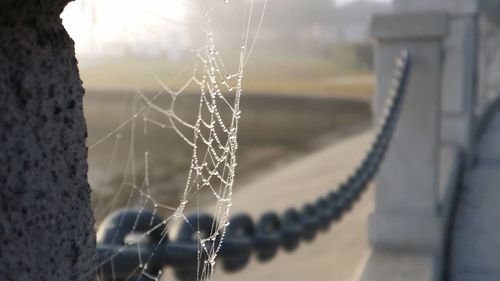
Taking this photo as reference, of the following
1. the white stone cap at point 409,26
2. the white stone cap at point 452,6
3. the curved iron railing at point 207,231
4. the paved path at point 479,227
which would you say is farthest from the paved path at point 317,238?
the white stone cap at point 452,6

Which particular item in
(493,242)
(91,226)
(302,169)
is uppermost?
(91,226)

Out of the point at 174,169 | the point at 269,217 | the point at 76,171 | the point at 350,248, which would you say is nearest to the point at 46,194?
the point at 76,171

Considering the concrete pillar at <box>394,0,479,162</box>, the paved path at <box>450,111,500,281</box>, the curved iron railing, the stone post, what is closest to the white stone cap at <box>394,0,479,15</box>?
the concrete pillar at <box>394,0,479,162</box>

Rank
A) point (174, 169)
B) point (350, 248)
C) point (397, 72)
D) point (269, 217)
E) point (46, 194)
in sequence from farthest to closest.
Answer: point (174, 169), point (350, 248), point (397, 72), point (269, 217), point (46, 194)

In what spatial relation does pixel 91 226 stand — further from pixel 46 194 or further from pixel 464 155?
pixel 464 155

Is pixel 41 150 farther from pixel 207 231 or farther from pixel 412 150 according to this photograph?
pixel 412 150

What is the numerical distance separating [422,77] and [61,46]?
8.83ft

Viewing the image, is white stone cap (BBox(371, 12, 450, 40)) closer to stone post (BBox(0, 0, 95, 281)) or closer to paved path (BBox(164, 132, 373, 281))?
paved path (BBox(164, 132, 373, 281))

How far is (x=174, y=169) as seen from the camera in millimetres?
12414

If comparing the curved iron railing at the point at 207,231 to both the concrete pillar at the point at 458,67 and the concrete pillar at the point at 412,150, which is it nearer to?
the concrete pillar at the point at 412,150

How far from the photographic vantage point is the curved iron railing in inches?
42.5

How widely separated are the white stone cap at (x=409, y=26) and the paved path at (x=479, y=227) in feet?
3.29

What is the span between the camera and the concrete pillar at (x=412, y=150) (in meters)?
3.14

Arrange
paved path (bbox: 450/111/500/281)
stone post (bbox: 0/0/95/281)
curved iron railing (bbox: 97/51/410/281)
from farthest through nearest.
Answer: paved path (bbox: 450/111/500/281)
curved iron railing (bbox: 97/51/410/281)
stone post (bbox: 0/0/95/281)
